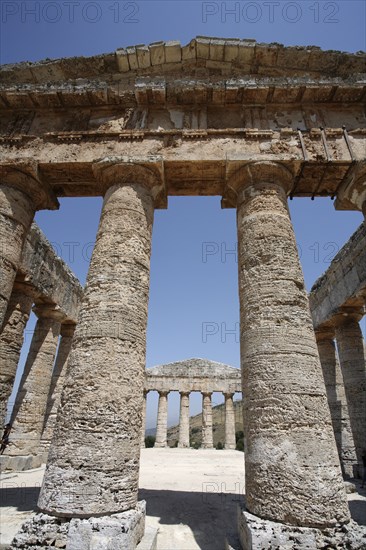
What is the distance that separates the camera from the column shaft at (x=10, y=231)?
22.2ft

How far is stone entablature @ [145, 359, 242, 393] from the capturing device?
27.1 metres

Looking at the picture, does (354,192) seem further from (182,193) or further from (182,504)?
(182,504)

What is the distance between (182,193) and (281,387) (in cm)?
520

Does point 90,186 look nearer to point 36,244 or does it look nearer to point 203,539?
point 36,244

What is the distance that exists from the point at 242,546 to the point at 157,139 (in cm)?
789

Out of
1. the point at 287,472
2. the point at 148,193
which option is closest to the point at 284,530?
the point at 287,472

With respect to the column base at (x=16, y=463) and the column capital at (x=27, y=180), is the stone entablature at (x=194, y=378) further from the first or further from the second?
the column capital at (x=27, y=180)

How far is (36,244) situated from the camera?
11.9 metres

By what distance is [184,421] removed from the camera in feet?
86.4

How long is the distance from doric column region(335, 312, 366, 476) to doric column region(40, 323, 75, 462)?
12.2 meters

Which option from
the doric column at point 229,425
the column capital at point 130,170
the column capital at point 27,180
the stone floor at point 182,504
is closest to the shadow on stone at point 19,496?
the stone floor at point 182,504

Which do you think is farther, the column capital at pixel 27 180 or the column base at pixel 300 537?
the column capital at pixel 27 180

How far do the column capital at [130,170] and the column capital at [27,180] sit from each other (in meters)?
1.51

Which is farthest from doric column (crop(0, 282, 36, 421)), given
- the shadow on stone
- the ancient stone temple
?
the shadow on stone
